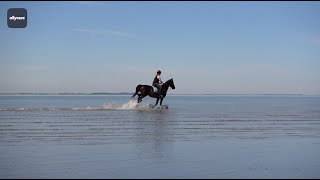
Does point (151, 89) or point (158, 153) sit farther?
point (151, 89)

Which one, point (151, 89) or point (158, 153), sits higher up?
point (158, 153)

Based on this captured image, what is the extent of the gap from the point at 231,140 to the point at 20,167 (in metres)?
5.60

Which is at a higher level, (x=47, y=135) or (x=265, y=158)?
(x=265, y=158)

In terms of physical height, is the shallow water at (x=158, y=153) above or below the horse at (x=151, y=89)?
above

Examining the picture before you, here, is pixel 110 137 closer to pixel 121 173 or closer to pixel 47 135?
pixel 47 135

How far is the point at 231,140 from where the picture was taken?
428 inches

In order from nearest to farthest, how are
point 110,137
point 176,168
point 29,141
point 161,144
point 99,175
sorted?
point 99,175
point 176,168
point 161,144
point 29,141
point 110,137

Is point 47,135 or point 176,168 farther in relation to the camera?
point 47,135

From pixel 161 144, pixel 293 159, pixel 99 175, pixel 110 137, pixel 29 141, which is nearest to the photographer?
pixel 99 175

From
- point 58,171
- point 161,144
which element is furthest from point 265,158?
point 58,171

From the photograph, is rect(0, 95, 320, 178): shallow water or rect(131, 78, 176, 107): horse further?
rect(131, 78, 176, 107): horse

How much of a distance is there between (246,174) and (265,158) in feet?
5.10

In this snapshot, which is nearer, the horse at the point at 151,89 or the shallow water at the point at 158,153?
the shallow water at the point at 158,153

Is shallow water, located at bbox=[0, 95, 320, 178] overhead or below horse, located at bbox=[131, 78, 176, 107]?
→ overhead
